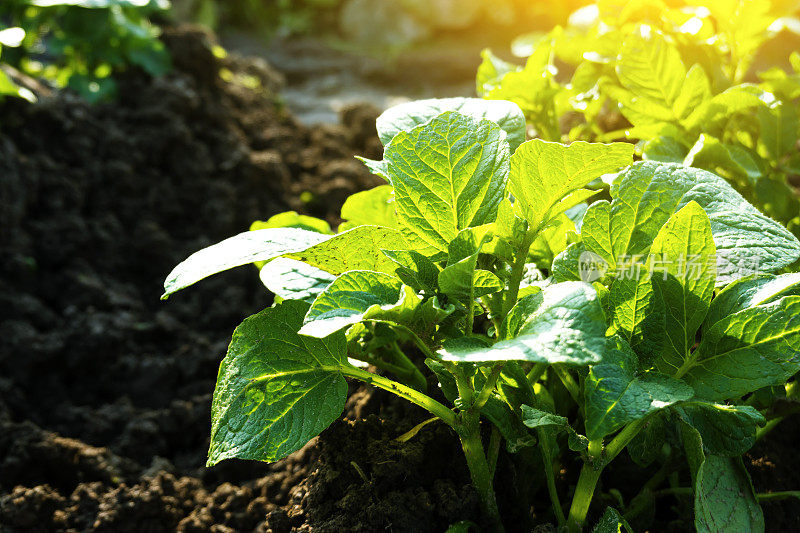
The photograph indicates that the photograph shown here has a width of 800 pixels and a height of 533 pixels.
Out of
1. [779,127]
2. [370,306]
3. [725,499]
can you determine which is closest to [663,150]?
[779,127]

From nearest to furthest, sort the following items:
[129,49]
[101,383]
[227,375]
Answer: [227,375] < [101,383] < [129,49]

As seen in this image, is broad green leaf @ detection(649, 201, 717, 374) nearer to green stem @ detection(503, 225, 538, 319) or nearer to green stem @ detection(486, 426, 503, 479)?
green stem @ detection(503, 225, 538, 319)

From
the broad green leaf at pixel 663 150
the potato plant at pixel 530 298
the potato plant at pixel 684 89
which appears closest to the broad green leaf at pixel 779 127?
the potato plant at pixel 684 89

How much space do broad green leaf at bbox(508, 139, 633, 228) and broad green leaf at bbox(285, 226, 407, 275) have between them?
0.21 meters

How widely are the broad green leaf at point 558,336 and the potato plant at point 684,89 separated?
0.62m

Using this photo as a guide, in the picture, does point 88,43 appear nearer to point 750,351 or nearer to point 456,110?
point 456,110

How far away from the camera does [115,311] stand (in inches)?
90.5

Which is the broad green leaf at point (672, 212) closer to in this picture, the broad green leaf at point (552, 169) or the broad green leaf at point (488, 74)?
the broad green leaf at point (552, 169)

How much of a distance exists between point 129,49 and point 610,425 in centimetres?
304

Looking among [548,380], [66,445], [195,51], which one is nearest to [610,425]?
[548,380]

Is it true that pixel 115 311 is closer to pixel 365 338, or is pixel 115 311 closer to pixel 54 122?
pixel 54 122

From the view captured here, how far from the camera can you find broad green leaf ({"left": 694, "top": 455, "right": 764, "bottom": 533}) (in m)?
1.03

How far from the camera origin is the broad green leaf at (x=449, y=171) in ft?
3.58

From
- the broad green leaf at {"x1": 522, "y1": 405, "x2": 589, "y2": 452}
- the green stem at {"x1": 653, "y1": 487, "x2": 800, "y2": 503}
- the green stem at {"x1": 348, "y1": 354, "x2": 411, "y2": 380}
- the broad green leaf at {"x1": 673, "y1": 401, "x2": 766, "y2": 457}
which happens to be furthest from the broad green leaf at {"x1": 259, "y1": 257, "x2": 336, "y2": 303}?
the green stem at {"x1": 653, "y1": 487, "x2": 800, "y2": 503}
